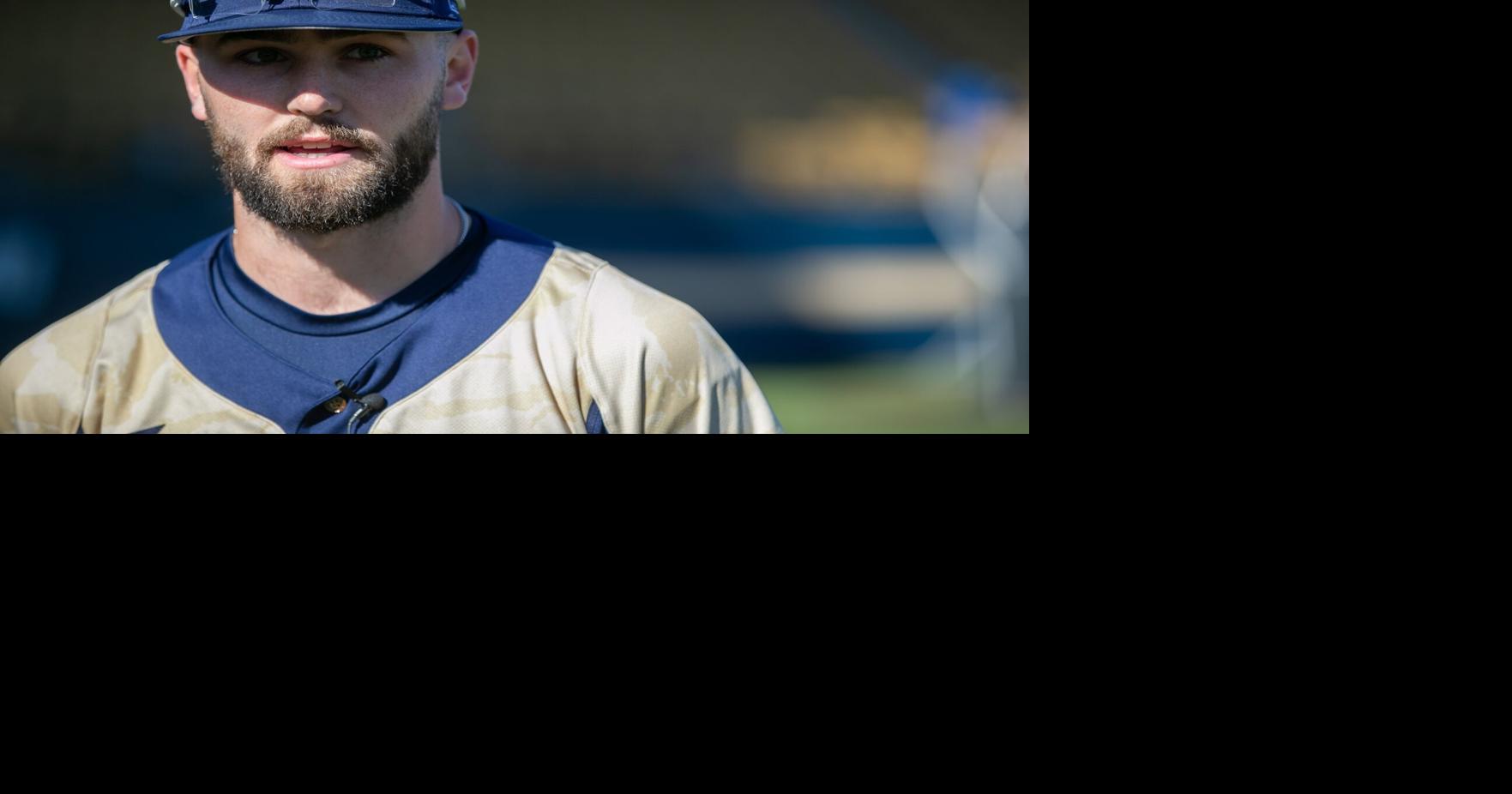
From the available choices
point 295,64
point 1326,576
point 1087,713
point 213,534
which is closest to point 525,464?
point 213,534

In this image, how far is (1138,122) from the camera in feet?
8.05

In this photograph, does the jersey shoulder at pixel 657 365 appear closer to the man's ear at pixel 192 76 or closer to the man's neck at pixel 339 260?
the man's neck at pixel 339 260

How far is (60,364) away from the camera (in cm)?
231

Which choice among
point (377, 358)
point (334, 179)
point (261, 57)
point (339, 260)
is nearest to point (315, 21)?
point (261, 57)

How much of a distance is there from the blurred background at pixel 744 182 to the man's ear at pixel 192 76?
0.13 ft

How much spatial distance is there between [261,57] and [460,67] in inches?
12.1

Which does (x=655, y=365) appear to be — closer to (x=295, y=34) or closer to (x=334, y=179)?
(x=334, y=179)

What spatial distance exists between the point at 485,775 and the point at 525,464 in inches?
21.0

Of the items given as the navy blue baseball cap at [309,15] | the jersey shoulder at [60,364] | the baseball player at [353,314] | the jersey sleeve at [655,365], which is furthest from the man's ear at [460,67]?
the jersey shoulder at [60,364]

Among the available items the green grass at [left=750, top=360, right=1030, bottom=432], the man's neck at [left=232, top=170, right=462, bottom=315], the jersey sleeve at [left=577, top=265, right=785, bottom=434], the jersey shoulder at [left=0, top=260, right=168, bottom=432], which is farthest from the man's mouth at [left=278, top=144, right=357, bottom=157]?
the green grass at [left=750, top=360, right=1030, bottom=432]

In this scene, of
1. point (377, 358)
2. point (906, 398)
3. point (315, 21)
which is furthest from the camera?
point (906, 398)

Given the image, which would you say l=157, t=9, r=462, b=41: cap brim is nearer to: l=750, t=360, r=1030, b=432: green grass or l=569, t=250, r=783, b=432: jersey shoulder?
l=569, t=250, r=783, b=432: jersey shoulder

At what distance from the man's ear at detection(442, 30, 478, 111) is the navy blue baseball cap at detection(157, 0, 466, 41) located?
5.4 inches

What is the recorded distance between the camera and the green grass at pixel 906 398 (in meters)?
2.44
